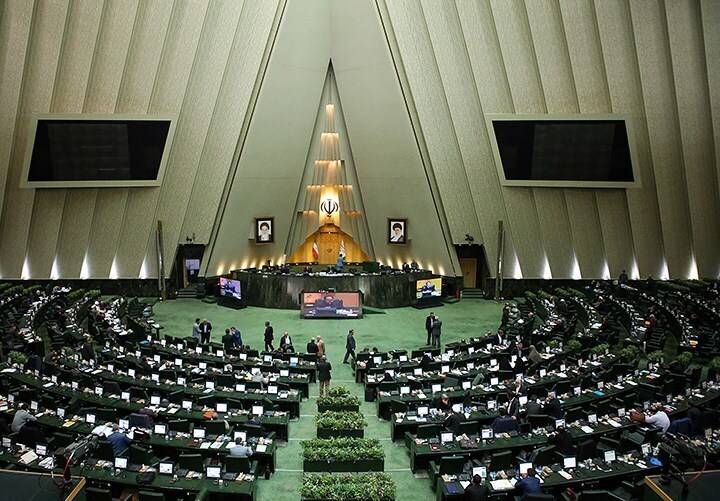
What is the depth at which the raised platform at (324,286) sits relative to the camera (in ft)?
88.1

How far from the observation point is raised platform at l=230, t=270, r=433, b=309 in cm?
2684

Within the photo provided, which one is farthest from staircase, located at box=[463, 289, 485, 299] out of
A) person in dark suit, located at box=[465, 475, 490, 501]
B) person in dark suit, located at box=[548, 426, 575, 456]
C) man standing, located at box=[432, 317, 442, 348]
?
person in dark suit, located at box=[465, 475, 490, 501]

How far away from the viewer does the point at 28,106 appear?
83.3 feet

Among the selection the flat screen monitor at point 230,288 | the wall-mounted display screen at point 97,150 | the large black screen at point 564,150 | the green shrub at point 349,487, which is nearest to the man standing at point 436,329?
the large black screen at point 564,150

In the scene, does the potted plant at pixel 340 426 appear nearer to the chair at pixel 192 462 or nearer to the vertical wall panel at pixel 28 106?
the chair at pixel 192 462

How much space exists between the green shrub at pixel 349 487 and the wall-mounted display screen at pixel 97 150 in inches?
811

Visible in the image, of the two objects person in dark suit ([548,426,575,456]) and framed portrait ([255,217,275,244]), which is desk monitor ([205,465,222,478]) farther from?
framed portrait ([255,217,275,244])

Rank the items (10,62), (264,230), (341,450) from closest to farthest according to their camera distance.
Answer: (341,450) → (10,62) → (264,230)

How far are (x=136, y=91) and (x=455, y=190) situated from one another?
51.5ft

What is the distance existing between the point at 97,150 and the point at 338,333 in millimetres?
14324

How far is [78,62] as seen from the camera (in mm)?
24781

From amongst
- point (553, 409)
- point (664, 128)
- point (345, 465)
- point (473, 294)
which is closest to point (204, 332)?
point (345, 465)

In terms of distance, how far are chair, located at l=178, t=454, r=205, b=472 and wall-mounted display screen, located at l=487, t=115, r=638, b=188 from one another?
20.6 m

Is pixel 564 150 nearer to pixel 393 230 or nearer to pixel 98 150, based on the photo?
pixel 393 230
